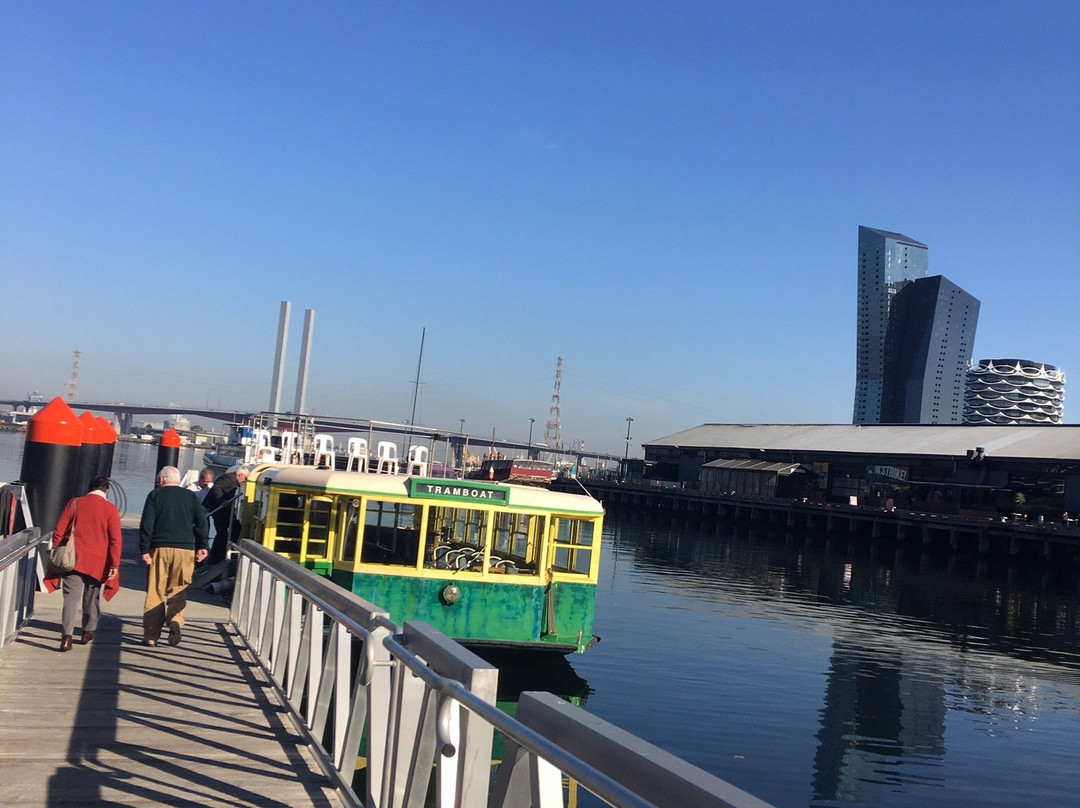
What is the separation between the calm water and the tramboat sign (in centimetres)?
410

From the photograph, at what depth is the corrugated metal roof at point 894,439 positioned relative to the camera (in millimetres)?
75625

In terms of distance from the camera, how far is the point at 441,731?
4.98 meters

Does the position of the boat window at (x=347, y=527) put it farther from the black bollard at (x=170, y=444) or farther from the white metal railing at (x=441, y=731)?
the black bollard at (x=170, y=444)

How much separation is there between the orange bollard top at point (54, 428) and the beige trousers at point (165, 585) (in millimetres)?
7385

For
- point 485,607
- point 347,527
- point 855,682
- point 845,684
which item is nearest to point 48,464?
point 347,527

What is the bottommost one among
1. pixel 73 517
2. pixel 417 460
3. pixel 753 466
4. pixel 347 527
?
pixel 347 527

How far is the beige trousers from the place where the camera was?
11.4 metres

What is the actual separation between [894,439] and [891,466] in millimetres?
6227

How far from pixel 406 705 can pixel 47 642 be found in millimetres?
7310

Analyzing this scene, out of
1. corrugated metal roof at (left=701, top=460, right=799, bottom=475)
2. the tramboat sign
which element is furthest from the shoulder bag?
corrugated metal roof at (left=701, top=460, right=799, bottom=475)

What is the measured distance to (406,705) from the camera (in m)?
5.73

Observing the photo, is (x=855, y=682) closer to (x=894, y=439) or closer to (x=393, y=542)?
(x=393, y=542)

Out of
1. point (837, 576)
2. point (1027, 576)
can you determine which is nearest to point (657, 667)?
point (837, 576)

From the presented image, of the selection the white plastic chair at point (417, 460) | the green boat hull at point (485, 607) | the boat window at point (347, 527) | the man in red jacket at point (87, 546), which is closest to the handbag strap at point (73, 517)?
the man in red jacket at point (87, 546)
